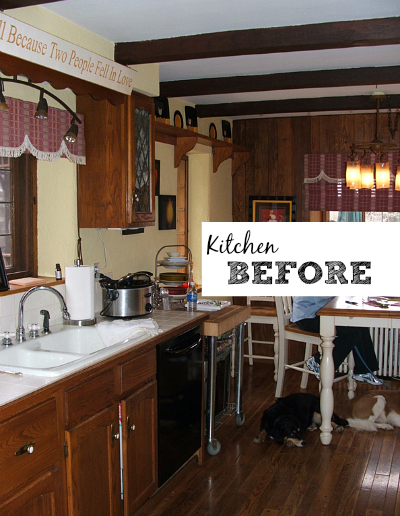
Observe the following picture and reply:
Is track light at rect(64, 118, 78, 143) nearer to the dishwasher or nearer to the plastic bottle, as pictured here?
the dishwasher

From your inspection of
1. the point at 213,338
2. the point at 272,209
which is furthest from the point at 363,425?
the point at 272,209

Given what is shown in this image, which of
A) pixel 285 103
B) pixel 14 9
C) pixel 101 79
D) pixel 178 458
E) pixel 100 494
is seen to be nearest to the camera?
pixel 100 494

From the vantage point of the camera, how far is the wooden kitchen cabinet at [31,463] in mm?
1789

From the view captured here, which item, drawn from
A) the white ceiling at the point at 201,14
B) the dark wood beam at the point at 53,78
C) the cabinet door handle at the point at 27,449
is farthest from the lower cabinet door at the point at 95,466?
the white ceiling at the point at 201,14

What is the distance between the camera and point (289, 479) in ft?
10.4

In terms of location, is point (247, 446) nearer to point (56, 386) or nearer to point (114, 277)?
point (114, 277)

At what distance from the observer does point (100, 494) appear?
2332 millimetres

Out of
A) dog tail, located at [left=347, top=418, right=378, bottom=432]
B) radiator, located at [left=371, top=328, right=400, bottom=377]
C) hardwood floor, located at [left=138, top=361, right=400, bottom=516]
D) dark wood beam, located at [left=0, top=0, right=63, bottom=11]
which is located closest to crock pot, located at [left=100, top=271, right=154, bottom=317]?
hardwood floor, located at [left=138, top=361, right=400, bottom=516]

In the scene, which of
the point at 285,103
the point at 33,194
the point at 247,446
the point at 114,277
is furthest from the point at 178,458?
the point at 285,103

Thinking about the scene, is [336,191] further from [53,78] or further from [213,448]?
[53,78]

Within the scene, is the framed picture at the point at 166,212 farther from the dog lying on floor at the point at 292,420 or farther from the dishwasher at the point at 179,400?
the dog lying on floor at the point at 292,420

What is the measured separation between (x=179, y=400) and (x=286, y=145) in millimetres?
3389

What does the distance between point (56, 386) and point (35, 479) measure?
305mm

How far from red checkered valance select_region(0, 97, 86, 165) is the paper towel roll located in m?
0.57
